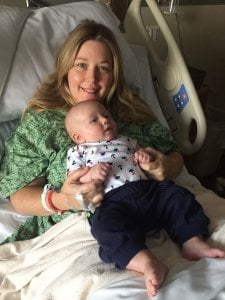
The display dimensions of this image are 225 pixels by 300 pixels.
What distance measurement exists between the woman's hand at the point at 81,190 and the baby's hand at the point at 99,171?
0.6 inches

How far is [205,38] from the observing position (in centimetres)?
292

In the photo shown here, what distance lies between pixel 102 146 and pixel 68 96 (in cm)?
34

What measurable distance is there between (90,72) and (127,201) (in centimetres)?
53

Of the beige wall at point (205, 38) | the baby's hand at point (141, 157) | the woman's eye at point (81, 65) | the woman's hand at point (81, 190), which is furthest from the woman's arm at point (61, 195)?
the beige wall at point (205, 38)

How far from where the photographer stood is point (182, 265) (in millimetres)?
1084

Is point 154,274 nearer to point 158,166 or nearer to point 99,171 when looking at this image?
point 99,171

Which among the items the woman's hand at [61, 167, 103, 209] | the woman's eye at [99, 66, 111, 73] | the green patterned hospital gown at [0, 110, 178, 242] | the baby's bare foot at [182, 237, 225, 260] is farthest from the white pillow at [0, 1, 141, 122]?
the baby's bare foot at [182, 237, 225, 260]

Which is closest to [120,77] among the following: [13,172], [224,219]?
[13,172]

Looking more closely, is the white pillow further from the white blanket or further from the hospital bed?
the white blanket

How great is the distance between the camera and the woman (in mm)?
1383

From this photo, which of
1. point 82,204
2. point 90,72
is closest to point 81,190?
point 82,204

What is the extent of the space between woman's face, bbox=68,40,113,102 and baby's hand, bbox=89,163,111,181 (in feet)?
1.36

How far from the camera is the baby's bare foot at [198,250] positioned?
1.10 meters

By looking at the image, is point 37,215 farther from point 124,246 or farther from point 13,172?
point 124,246
